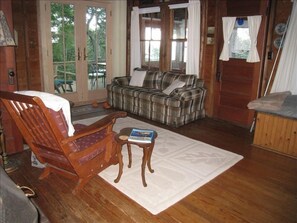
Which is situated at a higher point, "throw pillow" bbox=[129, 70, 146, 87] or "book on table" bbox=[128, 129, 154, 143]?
"throw pillow" bbox=[129, 70, 146, 87]

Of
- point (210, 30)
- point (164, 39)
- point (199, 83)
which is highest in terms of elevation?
point (210, 30)

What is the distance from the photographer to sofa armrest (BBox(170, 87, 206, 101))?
422 centimetres

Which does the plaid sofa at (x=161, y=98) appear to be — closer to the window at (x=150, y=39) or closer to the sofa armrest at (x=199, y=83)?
the sofa armrest at (x=199, y=83)

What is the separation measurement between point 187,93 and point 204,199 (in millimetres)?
2197

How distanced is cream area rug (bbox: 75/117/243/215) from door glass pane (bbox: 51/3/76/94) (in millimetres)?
2756

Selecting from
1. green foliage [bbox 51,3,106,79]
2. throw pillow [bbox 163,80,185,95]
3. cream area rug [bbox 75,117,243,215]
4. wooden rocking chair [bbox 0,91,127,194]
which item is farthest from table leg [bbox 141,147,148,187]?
green foliage [bbox 51,3,106,79]

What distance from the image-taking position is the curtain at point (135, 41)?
5.86m

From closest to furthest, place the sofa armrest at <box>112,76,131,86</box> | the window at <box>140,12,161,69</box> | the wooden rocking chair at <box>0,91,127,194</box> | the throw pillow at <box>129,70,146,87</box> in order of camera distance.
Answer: the wooden rocking chair at <box>0,91,127,194</box>
the throw pillow at <box>129,70,146,87</box>
the sofa armrest at <box>112,76,131,86</box>
the window at <box>140,12,161,69</box>

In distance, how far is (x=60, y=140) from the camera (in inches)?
81.7

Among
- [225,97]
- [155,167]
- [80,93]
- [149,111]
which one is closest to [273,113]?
[225,97]

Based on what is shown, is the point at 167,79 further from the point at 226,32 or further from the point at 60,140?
the point at 60,140

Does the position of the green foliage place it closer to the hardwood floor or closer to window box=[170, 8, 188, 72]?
window box=[170, 8, 188, 72]

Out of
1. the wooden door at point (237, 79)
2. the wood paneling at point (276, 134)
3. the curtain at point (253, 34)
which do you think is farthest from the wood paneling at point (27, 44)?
the wood paneling at point (276, 134)

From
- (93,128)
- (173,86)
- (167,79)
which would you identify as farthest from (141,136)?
(167,79)
